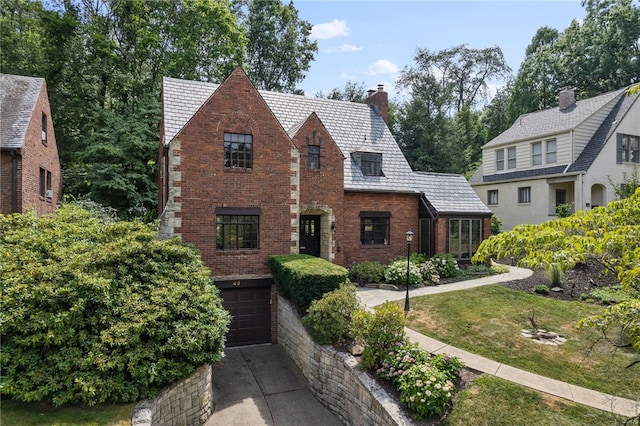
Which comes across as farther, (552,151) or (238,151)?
(552,151)

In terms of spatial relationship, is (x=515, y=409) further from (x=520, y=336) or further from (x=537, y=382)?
(x=520, y=336)

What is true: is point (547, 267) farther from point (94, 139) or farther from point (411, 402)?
point (94, 139)

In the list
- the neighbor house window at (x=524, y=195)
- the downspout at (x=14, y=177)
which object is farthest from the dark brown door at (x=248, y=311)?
the neighbor house window at (x=524, y=195)

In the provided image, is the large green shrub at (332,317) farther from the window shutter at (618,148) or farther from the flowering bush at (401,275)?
the window shutter at (618,148)

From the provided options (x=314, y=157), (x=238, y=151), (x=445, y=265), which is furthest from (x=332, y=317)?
(x=445, y=265)

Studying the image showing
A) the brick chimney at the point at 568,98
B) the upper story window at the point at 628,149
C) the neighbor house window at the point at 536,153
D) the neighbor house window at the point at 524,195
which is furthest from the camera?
the brick chimney at the point at 568,98

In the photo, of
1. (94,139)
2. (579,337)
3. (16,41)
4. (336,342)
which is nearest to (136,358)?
(336,342)

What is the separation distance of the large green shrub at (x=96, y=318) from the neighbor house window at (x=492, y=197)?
22.2 metres

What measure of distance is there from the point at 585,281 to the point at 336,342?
1072 cm

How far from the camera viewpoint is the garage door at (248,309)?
41.0 feet

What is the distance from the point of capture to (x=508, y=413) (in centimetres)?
653

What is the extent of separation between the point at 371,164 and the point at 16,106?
15101 mm

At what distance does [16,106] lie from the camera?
14758 mm

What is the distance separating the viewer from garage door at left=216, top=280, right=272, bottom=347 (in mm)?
12492
